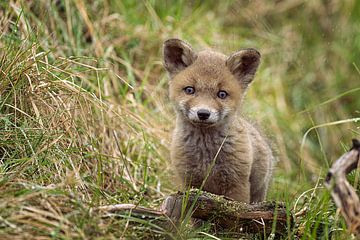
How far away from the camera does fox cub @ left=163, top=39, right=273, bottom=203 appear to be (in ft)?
16.5

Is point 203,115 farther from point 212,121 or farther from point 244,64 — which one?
point 244,64

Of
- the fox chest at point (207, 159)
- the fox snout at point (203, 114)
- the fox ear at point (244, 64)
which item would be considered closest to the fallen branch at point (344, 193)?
the fox snout at point (203, 114)

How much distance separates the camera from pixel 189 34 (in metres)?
7.91

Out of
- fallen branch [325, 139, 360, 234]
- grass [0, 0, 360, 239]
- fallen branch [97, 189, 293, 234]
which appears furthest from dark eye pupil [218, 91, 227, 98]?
fallen branch [325, 139, 360, 234]

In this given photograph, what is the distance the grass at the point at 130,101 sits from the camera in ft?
13.2

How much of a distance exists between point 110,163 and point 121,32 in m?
2.40

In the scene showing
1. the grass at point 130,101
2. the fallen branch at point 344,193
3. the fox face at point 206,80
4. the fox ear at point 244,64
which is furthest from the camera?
the fox ear at point 244,64

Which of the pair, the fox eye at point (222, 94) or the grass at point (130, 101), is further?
the fox eye at point (222, 94)

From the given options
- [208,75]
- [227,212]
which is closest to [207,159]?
[208,75]

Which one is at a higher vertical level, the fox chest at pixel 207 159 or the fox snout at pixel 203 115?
the fox snout at pixel 203 115

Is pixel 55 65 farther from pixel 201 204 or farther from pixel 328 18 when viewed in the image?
pixel 328 18

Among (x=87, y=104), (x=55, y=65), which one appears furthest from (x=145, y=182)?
(x=55, y=65)

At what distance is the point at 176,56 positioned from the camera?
540 cm

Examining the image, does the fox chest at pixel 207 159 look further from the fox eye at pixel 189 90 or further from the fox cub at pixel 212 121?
the fox eye at pixel 189 90
